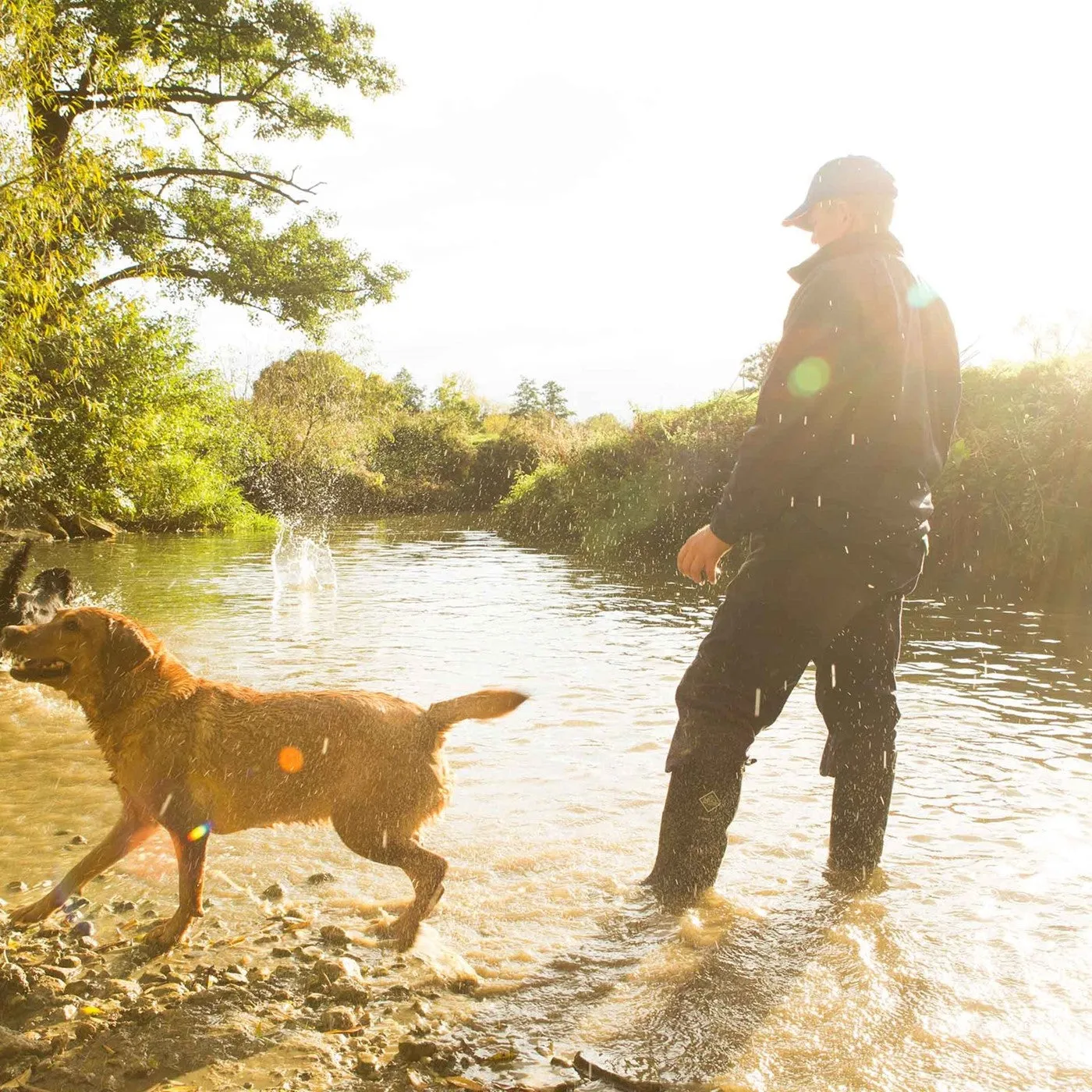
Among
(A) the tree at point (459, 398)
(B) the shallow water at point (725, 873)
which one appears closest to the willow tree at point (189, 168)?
(B) the shallow water at point (725, 873)

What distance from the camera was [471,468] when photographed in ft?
161

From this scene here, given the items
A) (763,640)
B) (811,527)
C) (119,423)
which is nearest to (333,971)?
(763,640)

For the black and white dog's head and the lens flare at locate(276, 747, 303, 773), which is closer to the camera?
the lens flare at locate(276, 747, 303, 773)

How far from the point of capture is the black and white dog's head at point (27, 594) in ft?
21.0

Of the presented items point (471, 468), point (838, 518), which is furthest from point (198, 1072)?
point (471, 468)

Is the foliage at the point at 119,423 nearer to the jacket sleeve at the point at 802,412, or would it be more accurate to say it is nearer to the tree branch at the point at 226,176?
the tree branch at the point at 226,176

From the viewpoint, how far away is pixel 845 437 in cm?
303

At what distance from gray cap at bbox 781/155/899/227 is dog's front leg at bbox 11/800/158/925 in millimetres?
3428

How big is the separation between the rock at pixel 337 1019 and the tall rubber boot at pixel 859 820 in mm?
1930

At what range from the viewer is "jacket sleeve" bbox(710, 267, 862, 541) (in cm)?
302

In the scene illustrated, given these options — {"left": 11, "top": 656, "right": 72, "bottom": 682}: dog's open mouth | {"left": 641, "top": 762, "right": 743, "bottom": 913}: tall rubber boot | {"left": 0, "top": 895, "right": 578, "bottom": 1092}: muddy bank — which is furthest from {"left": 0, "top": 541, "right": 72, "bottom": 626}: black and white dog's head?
{"left": 641, "top": 762, "right": 743, "bottom": 913}: tall rubber boot

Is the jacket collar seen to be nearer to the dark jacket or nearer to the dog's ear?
the dark jacket

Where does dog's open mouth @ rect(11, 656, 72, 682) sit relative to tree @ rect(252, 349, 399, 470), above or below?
below

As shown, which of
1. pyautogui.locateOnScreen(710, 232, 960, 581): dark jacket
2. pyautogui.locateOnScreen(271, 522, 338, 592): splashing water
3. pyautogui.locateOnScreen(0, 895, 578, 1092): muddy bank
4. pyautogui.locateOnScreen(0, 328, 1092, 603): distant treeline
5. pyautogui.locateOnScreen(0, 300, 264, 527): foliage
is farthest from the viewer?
pyautogui.locateOnScreen(0, 300, 264, 527): foliage
